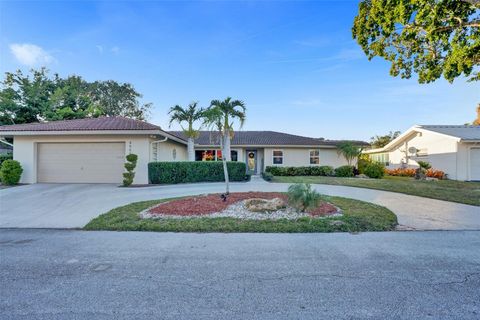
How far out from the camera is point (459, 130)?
19.4m

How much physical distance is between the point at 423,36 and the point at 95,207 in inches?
529

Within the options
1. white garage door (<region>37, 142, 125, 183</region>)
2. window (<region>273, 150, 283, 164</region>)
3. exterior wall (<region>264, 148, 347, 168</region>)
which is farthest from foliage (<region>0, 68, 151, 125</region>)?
window (<region>273, 150, 283, 164</region>)

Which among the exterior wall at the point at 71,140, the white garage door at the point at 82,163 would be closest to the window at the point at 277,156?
the exterior wall at the point at 71,140

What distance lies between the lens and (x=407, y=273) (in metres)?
3.25

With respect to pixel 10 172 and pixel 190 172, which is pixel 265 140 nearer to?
pixel 190 172

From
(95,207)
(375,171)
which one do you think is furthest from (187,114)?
(375,171)

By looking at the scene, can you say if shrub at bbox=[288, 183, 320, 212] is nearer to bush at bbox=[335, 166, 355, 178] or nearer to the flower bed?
the flower bed

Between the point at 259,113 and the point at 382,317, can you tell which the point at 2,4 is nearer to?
the point at 382,317

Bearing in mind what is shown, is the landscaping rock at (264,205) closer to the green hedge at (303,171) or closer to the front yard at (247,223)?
the front yard at (247,223)

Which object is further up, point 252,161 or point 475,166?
point 252,161

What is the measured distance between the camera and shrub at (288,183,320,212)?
653cm

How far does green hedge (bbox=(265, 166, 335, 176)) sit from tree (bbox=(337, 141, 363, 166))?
180 cm

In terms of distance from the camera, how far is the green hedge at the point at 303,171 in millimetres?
19031

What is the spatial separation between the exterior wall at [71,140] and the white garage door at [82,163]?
0.26 m
